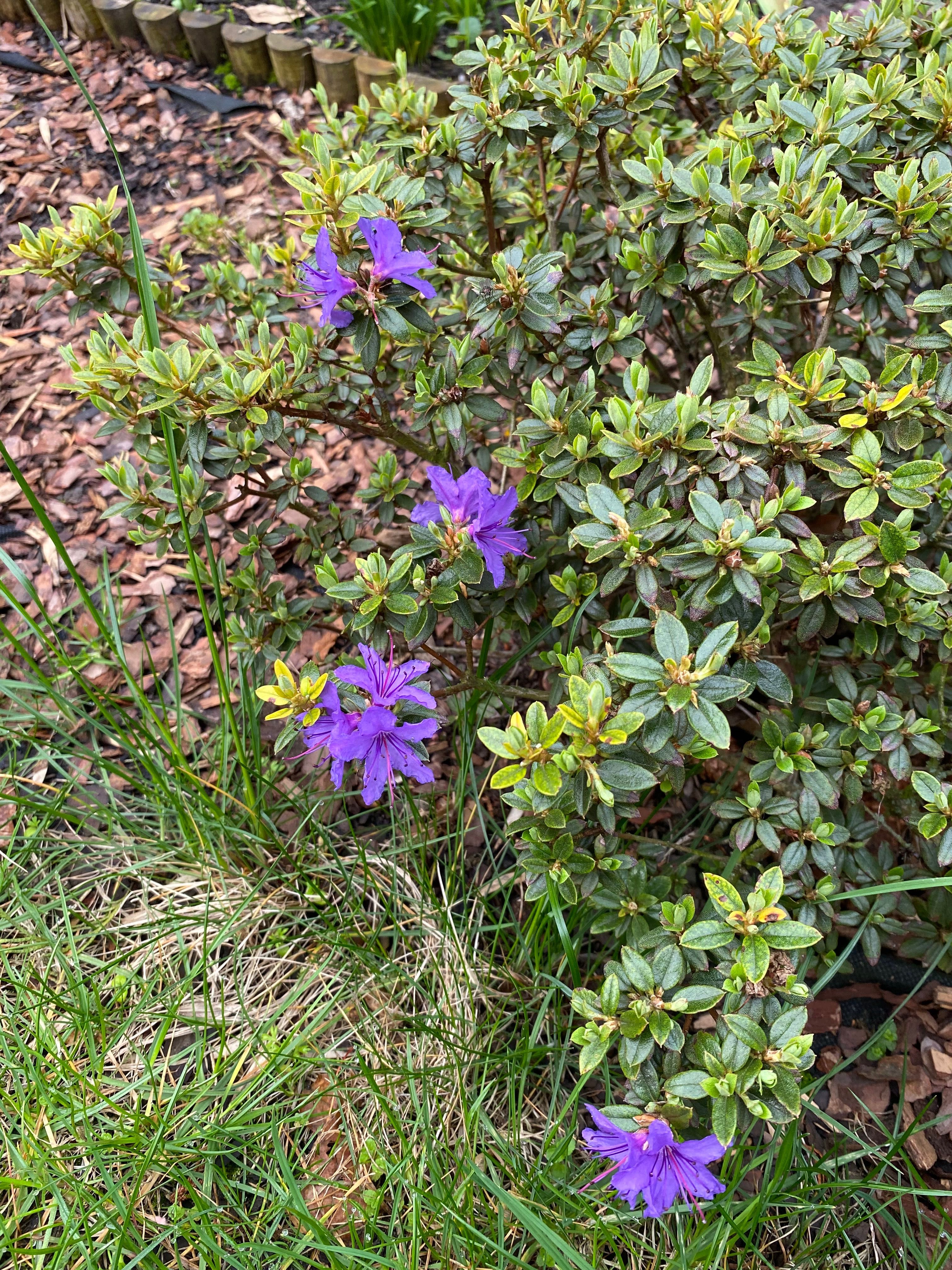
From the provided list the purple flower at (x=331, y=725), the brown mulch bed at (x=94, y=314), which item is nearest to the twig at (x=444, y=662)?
the purple flower at (x=331, y=725)

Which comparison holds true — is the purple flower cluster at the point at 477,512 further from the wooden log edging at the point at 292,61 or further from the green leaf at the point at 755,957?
the wooden log edging at the point at 292,61

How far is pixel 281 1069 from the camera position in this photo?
1.77 m

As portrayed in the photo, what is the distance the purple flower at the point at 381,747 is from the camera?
139 centimetres

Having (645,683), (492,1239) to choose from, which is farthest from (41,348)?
(492,1239)

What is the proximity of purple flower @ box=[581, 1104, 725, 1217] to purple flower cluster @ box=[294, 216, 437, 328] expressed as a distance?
1.23 m

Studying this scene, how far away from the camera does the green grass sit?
1570 millimetres

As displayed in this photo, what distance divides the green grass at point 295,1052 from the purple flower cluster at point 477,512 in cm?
50

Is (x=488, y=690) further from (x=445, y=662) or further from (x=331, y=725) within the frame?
(x=331, y=725)

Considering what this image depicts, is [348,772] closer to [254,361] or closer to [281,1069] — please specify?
[281,1069]

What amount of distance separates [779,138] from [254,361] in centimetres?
104

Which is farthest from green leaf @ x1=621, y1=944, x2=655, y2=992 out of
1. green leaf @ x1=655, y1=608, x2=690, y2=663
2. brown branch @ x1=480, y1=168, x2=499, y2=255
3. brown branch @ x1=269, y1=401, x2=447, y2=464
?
brown branch @ x1=480, y1=168, x2=499, y2=255

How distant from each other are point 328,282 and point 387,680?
621 mm

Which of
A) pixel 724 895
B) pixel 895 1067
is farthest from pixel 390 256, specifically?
pixel 895 1067

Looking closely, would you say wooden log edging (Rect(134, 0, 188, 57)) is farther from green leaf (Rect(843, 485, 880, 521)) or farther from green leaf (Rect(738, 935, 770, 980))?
green leaf (Rect(738, 935, 770, 980))
